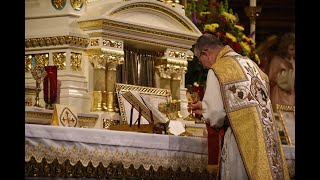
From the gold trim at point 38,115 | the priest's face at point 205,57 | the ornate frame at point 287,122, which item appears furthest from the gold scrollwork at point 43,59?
the ornate frame at point 287,122

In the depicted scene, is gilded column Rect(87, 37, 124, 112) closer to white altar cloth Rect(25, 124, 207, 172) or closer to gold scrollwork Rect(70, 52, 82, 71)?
gold scrollwork Rect(70, 52, 82, 71)

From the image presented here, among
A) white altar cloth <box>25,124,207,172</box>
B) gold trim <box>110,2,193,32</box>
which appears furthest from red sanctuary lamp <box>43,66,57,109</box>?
white altar cloth <box>25,124,207,172</box>

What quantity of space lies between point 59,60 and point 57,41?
0.16 m

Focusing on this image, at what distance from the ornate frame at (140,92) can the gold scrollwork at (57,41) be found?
1.56ft

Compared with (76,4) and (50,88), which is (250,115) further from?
(76,4)

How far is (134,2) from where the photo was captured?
8477mm

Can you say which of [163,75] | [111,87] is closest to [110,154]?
[111,87]

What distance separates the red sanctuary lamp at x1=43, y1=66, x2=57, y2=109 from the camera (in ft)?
25.5

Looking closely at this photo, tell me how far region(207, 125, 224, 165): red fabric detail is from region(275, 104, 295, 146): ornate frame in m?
3.28

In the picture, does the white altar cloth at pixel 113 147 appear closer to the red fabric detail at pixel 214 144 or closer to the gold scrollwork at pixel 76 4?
the red fabric detail at pixel 214 144

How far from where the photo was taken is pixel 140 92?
27.9ft
